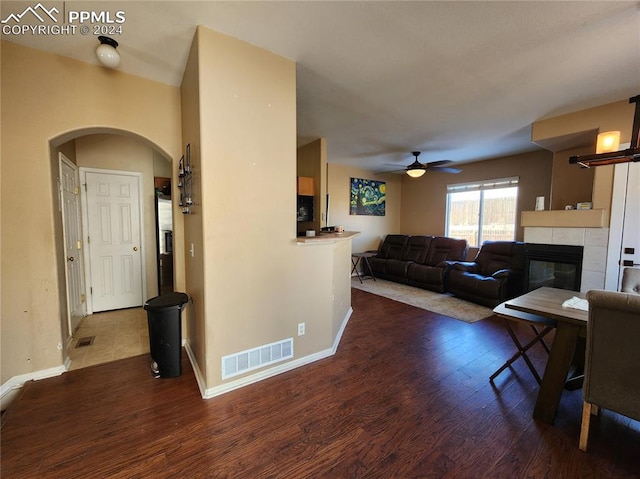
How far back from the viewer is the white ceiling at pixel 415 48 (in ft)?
5.56

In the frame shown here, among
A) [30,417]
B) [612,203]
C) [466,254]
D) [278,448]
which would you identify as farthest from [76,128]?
[466,254]

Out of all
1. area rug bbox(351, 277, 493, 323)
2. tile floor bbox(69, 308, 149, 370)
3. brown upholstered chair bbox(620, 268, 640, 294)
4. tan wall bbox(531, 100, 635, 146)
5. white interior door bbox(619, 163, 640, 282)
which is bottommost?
area rug bbox(351, 277, 493, 323)

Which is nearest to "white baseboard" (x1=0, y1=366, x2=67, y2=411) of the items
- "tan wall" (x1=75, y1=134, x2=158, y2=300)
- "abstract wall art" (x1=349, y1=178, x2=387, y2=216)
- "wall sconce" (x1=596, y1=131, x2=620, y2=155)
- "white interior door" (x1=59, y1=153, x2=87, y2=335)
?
"white interior door" (x1=59, y1=153, x2=87, y2=335)

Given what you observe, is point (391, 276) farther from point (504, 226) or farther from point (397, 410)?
point (397, 410)

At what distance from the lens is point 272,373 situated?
2.32m

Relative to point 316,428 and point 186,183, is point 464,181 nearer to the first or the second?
point 186,183

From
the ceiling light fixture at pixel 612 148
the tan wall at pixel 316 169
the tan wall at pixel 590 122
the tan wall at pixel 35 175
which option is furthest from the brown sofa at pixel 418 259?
the tan wall at pixel 35 175

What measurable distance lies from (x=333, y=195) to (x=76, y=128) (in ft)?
15.1

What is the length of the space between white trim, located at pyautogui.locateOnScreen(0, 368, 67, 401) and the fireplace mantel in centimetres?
574

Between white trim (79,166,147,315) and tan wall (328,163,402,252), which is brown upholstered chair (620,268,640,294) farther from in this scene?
white trim (79,166,147,315)

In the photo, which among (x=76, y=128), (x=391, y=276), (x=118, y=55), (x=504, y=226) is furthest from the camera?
(x=391, y=276)

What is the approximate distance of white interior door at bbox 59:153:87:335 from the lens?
2.80m

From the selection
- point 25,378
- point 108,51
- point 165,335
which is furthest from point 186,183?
point 25,378

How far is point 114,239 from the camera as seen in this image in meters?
3.74
